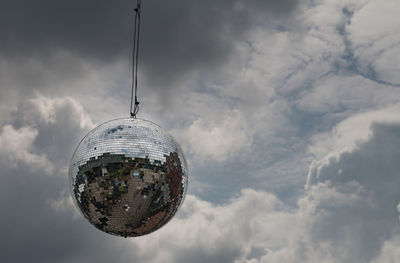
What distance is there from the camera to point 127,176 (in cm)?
1664

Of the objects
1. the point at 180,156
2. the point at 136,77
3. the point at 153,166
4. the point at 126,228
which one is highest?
the point at 136,77

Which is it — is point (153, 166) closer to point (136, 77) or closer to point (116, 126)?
point (116, 126)

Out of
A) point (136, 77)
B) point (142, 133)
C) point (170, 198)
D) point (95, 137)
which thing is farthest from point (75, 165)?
point (136, 77)

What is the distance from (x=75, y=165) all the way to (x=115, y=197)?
2518mm

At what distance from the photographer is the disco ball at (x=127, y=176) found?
16.7 meters

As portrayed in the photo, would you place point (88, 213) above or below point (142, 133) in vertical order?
below

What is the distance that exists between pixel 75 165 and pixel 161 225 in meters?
4.62

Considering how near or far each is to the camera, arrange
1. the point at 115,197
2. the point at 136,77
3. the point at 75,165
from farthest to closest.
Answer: the point at 136,77 → the point at 75,165 → the point at 115,197

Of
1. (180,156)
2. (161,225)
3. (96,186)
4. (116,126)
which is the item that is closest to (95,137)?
(116,126)

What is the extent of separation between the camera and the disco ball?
54.9ft

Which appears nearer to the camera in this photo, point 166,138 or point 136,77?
point 166,138

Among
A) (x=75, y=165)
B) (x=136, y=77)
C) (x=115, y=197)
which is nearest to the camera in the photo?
(x=115, y=197)

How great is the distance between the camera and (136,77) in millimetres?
21219

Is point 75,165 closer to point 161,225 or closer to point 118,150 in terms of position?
point 118,150
